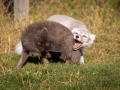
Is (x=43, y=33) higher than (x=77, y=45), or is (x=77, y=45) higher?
(x=43, y=33)

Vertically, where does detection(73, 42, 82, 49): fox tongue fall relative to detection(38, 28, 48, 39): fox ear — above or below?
below

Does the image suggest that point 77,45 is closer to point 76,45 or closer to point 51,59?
point 76,45

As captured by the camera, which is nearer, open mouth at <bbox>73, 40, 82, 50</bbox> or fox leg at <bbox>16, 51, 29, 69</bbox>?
fox leg at <bbox>16, 51, 29, 69</bbox>

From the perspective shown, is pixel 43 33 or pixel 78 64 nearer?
pixel 43 33

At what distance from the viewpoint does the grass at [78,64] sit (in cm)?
423

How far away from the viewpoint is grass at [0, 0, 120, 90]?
4.23 meters

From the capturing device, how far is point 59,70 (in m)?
4.78

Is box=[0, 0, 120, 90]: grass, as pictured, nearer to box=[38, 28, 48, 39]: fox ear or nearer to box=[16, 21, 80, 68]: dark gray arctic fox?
box=[16, 21, 80, 68]: dark gray arctic fox

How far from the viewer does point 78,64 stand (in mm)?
5328

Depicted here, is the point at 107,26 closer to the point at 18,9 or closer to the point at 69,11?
the point at 69,11

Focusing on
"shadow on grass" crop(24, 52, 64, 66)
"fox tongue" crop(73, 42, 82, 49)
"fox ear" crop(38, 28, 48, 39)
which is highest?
"fox ear" crop(38, 28, 48, 39)

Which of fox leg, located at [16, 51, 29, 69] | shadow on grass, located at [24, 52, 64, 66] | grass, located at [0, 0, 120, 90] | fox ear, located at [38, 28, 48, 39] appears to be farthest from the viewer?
shadow on grass, located at [24, 52, 64, 66]

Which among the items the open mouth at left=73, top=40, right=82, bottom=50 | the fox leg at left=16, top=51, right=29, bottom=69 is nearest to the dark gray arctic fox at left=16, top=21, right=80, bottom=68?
the fox leg at left=16, top=51, right=29, bottom=69

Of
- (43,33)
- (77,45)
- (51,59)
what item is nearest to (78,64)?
(77,45)
